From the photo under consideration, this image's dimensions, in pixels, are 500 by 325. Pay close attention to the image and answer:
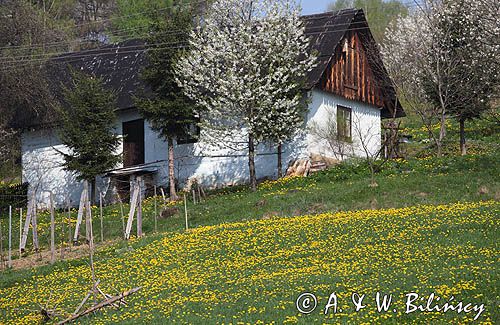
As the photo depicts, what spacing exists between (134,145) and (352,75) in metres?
12.4

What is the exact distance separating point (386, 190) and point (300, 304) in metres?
15.8

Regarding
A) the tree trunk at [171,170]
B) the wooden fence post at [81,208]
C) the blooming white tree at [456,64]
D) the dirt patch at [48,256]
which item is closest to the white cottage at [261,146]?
the tree trunk at [171,170]

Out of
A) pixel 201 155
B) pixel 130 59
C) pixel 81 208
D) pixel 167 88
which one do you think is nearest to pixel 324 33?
pixel 201 155

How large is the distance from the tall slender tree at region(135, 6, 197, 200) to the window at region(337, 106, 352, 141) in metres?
7.86

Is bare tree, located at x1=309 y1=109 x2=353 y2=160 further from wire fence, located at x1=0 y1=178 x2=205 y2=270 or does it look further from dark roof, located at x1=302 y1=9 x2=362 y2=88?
wire fence, located at x1=0 y1=178 x2=205 y2=270

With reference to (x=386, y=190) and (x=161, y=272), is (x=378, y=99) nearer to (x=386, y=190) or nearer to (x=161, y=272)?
(x=386, y=190)

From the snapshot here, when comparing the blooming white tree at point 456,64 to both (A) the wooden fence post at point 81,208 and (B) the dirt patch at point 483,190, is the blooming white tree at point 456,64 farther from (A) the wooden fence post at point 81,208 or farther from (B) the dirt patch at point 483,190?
(A) the wooden fence post at point 81,208

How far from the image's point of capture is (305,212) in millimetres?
33000

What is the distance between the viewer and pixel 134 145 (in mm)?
48688

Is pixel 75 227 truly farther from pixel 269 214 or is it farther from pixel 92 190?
pixel 92 190

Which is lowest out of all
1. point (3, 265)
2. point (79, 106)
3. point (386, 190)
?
point (3, 265)

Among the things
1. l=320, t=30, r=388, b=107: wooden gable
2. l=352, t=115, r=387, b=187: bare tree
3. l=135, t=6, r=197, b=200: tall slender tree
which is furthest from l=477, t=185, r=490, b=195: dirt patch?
l=135, t=6, r=197, b=200: tall slender tree

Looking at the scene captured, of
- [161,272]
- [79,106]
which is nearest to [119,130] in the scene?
[79,106]

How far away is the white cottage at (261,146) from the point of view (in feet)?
147
